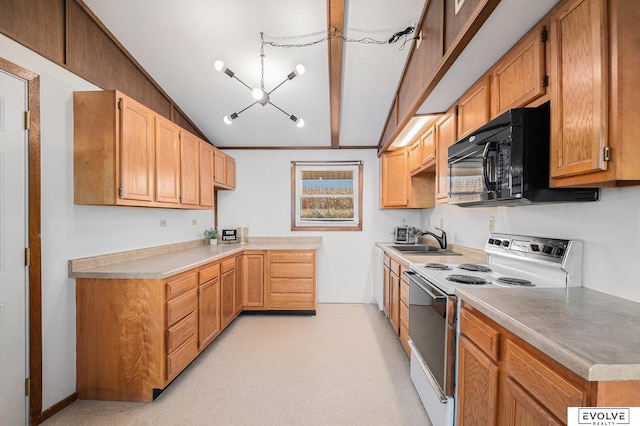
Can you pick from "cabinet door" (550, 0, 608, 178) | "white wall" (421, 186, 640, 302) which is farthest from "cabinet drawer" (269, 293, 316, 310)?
"cabinet door" (550, 0, 608, 178)

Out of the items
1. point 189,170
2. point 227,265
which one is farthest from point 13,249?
point 227,265

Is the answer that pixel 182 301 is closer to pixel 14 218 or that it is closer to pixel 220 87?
pixel 14 218

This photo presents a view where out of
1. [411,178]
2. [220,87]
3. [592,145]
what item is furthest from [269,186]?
[592,145]

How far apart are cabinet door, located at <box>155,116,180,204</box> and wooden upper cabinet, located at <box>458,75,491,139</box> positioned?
2500 millimetres

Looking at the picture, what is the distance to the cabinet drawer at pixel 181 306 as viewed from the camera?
86.5 inches

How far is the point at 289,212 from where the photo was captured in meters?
4.52

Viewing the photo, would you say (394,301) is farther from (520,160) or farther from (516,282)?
(520,160)

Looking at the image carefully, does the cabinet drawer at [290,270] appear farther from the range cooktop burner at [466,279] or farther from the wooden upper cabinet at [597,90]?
the wooden upper cabinet at [597,90]

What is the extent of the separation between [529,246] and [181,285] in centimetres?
247

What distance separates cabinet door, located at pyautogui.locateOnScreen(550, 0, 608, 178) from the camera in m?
1.10

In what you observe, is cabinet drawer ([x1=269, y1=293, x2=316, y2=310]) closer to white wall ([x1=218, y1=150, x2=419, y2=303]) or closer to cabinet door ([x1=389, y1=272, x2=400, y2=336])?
white wall ([x1=218, y1=150, x2=419, y2=303])

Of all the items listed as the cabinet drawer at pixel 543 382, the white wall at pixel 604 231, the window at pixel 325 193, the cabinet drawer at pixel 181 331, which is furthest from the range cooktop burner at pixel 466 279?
the window at pixel 325 193

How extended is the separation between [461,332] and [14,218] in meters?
2.64

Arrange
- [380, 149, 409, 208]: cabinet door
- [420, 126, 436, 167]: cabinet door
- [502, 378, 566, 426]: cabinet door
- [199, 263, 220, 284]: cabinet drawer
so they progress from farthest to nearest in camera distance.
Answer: [380, 149, 409, 208]: cabinet door < [420, 126, 436, 167]: cabinet door < [199, 263, 220, 284]: cabinet drawer < [502, 378, 566, 426]: cabinet door
